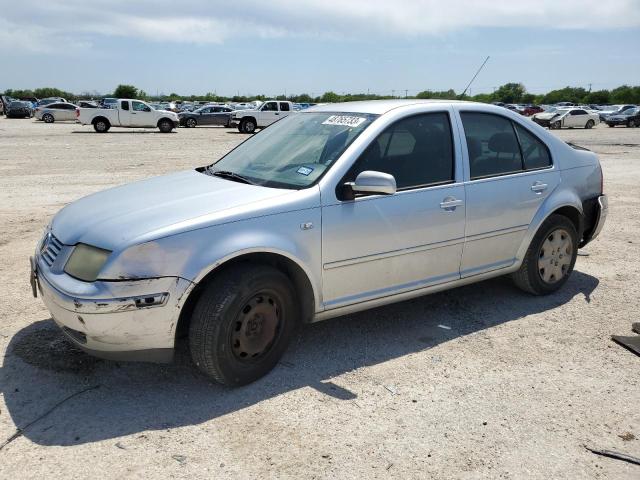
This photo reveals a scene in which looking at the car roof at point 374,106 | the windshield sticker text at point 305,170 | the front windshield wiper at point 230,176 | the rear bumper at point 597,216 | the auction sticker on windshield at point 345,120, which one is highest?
the car roof at point 374,106

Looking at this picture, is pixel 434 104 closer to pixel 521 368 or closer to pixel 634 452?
pixel 521 368

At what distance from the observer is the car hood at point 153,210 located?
127 inches

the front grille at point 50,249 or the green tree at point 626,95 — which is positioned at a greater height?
the green tree at point 626,95

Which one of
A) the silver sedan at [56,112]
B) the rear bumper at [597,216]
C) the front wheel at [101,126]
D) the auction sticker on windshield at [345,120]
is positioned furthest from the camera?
the silver sedan at [56,112]

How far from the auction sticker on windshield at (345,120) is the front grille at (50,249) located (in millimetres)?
2035

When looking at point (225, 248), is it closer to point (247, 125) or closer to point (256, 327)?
point (256, 327)

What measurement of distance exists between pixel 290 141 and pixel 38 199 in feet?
22.1

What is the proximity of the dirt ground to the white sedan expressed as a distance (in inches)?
1325

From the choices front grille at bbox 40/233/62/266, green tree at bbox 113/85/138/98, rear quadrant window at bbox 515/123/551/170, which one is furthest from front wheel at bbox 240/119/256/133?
green tree at bbox 113/85/138/98

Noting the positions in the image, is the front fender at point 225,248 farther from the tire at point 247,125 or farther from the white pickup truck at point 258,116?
the tire at point 247,125

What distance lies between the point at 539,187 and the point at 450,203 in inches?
43.0

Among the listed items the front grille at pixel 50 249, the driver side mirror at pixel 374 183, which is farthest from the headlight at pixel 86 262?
the driver side mirror at pixel 374 183

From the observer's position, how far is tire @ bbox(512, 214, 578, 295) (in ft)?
16.4

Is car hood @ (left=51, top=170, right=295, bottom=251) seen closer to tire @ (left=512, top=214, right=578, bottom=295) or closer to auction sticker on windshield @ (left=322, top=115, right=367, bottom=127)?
auction sticker on windshield @ (left=322, top=115, right=367, bottom=127)
